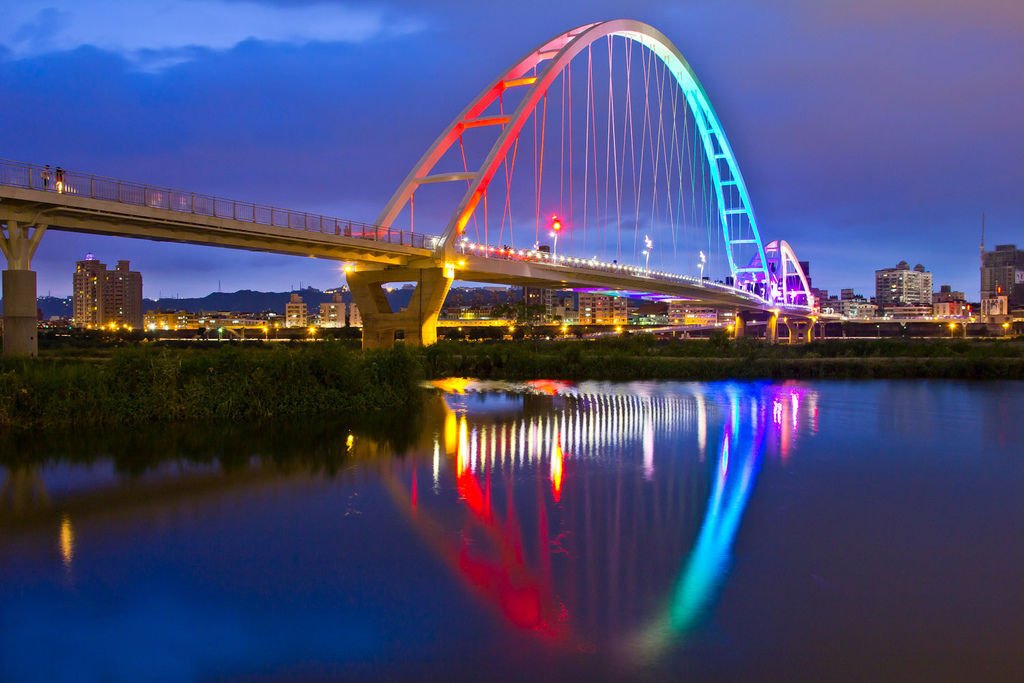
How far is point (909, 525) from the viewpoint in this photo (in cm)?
903

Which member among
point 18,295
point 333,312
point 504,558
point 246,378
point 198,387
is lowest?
point 504,558

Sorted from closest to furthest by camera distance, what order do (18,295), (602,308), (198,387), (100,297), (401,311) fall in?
1. (198,387)
2. (18,295)
3. (401,311)
4. (100,297)
5. (602,308)

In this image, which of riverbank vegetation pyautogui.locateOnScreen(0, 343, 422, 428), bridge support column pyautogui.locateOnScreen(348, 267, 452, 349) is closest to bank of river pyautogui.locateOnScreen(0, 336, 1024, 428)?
riverbank vegetation pyautogui.locateOnScreen(0, 343, 422, 428)

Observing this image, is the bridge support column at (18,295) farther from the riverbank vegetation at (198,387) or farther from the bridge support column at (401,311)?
the bridge support column at (401,311)

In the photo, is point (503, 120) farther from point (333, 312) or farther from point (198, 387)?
point (333, 312)

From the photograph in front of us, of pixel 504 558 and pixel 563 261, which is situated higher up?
pixel 563 261

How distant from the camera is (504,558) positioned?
25.1 feet

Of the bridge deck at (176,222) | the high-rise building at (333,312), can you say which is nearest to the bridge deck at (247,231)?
the bridge deck at (176,222)

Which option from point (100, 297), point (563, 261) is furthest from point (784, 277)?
point (100, 297)

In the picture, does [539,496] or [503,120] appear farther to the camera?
[503,120]

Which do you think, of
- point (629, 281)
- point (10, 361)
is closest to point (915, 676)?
point (10, 361)

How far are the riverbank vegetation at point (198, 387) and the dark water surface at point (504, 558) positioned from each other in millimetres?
1138

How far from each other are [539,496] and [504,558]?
265 centimetres

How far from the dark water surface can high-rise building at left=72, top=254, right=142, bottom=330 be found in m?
140
